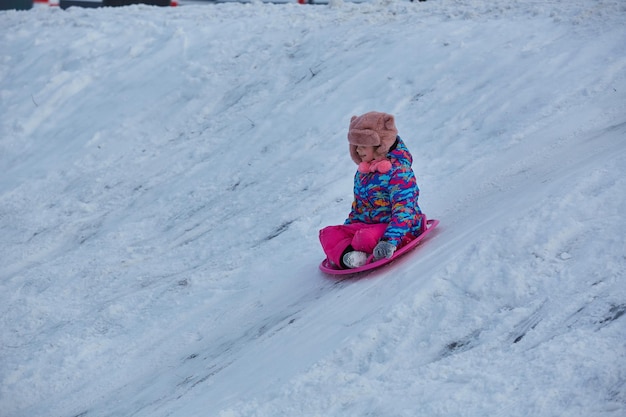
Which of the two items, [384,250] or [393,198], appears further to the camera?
[393,198]

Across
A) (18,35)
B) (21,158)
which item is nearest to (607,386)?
(21,158)

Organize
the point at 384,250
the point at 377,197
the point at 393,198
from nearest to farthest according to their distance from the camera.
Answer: the point at 384,250
the point at 393,198
the point at 377,197

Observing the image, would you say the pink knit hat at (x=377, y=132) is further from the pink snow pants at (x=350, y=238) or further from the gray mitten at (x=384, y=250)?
the gray mitten at (x=384, y=250)

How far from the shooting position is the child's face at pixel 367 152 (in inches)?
209

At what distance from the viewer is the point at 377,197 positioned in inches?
210

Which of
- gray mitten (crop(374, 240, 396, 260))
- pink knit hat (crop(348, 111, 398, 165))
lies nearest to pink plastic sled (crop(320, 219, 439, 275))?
gray mitten (crop(374, 240, 396, 260))

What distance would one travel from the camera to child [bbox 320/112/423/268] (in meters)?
5.14

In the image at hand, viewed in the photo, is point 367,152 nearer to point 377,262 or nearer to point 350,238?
point 350,238

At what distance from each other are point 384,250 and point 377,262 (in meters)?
0.09

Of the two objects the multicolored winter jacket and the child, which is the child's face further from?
the multicolored winter jacket

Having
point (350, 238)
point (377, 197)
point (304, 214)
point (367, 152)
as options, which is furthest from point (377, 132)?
point (304, 214)

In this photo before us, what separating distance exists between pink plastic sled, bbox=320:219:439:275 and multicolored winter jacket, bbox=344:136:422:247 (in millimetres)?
66

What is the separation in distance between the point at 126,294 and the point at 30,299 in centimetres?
90

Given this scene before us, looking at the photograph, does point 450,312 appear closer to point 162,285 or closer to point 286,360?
point 286,360
